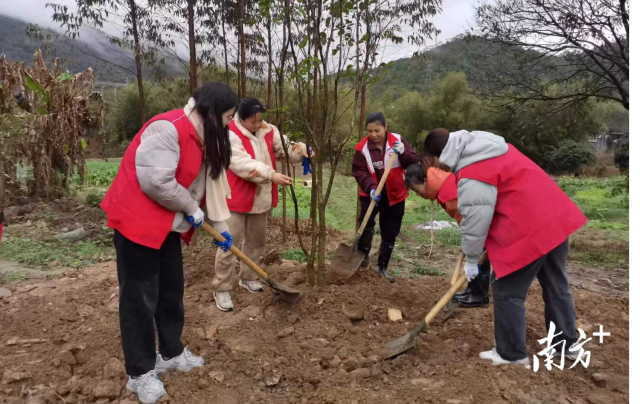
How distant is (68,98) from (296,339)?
23.6 feet

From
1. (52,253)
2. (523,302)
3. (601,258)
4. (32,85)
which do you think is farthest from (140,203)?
(32,85)

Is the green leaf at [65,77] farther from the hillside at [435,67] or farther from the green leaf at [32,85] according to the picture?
the hillside at [435,67]

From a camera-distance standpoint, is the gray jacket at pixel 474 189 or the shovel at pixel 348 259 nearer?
the gray jacket at pixel 474 189

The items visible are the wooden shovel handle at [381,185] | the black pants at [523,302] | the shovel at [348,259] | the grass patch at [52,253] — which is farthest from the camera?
the grass patch at [52,253]

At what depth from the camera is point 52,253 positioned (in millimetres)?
5551

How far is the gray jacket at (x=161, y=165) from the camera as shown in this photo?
2.21m

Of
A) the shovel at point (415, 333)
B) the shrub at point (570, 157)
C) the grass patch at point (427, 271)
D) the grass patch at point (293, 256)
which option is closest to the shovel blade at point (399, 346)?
the shovel at point (415, 333)

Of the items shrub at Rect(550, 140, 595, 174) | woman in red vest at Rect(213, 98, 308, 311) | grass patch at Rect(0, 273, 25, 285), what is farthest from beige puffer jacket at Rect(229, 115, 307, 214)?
shrub at Rect(550, 140, 595, 174)

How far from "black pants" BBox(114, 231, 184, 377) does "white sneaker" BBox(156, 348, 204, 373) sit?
7.6 inches

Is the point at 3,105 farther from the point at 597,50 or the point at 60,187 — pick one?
the point at 597,50

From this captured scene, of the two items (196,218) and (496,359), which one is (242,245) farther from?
(496,359)

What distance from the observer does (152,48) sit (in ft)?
22.4

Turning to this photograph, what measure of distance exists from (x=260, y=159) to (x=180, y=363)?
1.60 metres

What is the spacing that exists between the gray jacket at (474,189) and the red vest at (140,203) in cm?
140
